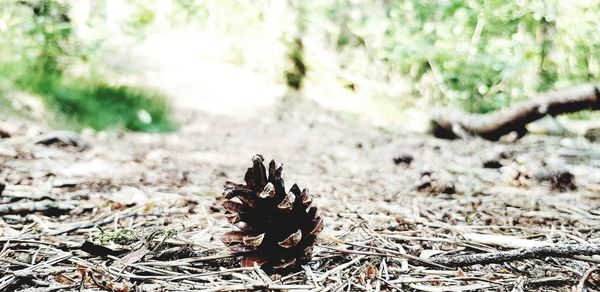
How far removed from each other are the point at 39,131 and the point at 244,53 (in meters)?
4.69

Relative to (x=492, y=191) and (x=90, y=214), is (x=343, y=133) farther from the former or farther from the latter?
(x=90, y=214)

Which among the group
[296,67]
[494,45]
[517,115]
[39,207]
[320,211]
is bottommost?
[39,207]

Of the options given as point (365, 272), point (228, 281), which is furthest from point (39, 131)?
point (365, 272)

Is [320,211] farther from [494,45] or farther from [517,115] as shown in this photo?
[494,45]

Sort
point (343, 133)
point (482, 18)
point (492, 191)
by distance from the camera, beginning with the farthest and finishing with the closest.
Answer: point (482, 18), point (343, 133), point (492, 191)

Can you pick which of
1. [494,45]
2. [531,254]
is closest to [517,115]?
[494,45]

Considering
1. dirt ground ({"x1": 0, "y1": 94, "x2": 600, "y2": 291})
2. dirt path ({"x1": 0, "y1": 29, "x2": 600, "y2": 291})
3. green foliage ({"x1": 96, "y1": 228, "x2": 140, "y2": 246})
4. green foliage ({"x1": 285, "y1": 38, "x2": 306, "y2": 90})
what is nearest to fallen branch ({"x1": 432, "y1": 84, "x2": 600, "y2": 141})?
dirt path ({"x1": 0, "y1": 29, "x2": 600, "y2": 291})

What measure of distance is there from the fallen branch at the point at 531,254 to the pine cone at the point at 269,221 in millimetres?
413

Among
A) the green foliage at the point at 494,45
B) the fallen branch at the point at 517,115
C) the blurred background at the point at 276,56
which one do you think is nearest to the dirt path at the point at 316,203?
the fallen branch at the point at 517,115

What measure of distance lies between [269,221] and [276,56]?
21.1 feet

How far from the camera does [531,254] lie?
117 cm

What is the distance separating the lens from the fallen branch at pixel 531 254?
1167mm

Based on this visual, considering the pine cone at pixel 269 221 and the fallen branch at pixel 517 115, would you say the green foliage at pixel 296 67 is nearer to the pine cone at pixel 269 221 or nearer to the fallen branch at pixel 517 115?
the fallen branch at pixel 517 115

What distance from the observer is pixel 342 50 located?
30.7 feet
